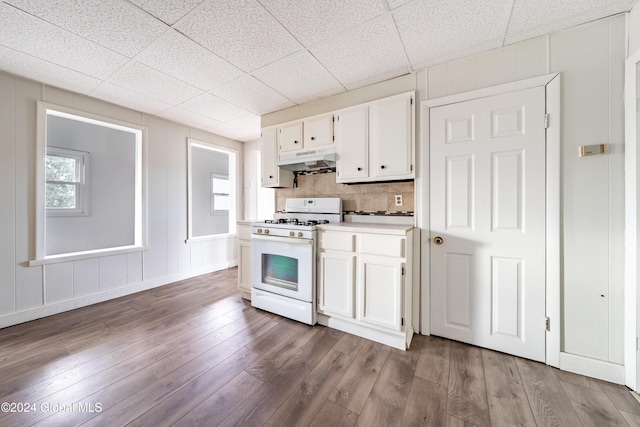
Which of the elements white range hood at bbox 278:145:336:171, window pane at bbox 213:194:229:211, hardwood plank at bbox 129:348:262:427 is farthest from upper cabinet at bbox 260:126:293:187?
window pane at bbox 213:194:229:211

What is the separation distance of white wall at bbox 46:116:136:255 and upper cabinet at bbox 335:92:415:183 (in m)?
3.58

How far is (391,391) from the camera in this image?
149 cm

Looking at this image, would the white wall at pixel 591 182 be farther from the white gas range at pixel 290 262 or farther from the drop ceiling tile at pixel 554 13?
the white gas range at pixel 290 262

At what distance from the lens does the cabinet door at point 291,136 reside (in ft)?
9.28

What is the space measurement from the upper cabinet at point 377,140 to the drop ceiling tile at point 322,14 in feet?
2.60

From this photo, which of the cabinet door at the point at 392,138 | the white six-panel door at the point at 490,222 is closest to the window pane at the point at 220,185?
the cabinet door at the point at 392,138

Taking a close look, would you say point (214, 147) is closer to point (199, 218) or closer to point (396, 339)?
point (199, 218)

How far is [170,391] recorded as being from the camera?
1479 mm

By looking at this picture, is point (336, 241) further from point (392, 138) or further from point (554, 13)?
point (554, 13)

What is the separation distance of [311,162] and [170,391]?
2281 mm

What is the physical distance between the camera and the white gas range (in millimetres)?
2312

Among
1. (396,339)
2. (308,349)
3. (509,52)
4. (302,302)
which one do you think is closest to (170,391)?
(308,349)

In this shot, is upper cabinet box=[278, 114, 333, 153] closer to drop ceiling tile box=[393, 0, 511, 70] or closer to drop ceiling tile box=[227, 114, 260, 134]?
drop ceiling tile box=[227, 114, 260, 134]

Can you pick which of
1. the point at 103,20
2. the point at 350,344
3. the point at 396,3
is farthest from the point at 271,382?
the point at 103,20
